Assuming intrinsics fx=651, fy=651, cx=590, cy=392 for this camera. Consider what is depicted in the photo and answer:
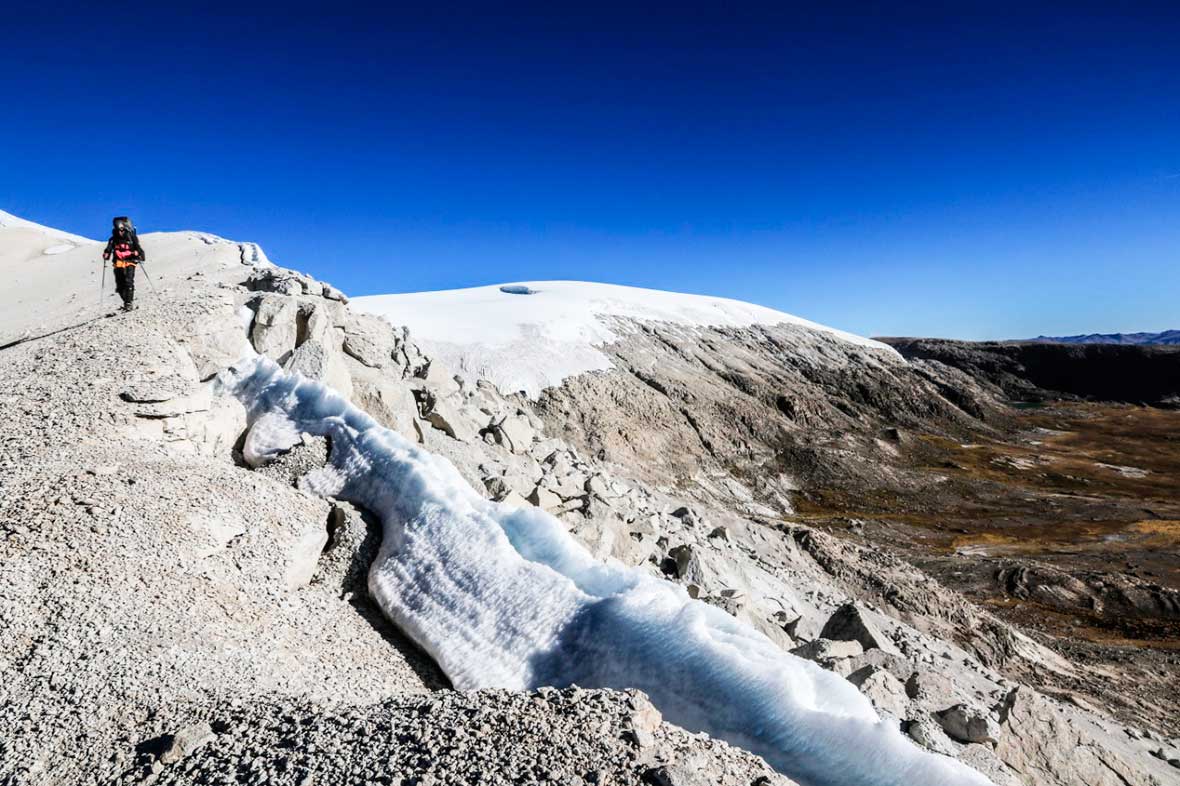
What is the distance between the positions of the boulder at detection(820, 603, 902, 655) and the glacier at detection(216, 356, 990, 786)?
195 inches

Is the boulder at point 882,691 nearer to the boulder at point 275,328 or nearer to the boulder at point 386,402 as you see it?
the boulder at point 386,402

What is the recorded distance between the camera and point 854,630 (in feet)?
31.0

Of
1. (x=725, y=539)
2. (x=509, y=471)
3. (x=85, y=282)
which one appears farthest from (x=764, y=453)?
(x=85, y=282)

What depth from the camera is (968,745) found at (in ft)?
20.1

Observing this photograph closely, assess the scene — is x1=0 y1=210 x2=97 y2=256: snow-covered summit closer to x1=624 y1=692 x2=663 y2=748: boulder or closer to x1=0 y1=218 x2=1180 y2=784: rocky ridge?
x1=0 y1=218 x2=1180 y2=784: rocky ridge

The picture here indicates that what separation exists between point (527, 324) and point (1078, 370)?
9244cm

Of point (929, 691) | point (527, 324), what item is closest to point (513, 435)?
point (929, 691)

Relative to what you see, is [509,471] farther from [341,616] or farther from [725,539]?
[725,539]

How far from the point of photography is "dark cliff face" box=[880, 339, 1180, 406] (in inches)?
3460

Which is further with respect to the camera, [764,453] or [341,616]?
[764,453]

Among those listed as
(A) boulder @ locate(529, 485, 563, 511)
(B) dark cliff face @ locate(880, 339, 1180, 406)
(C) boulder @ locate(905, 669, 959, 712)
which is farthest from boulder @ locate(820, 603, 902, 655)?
(B) dark cliff face @ locate(880, 339, 1180, 406)

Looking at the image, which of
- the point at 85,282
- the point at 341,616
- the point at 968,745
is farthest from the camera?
the point at 85,282

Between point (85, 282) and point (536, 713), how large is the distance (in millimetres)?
21177

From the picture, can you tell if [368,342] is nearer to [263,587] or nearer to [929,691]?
[263,587]
